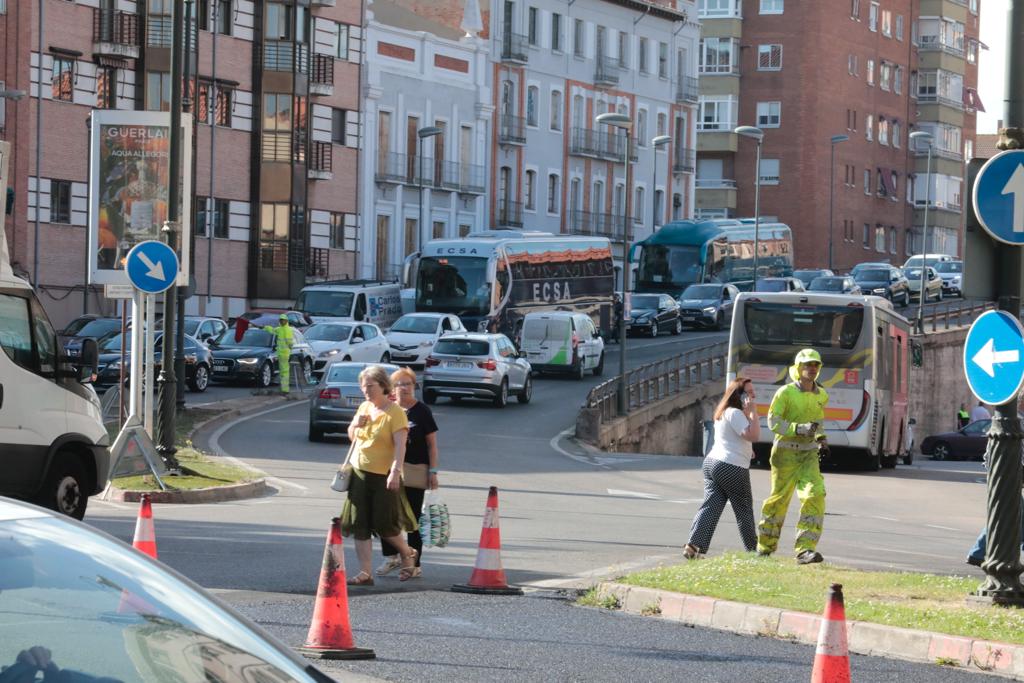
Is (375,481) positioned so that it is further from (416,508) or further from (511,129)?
(511,129)

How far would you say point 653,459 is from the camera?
114 feet

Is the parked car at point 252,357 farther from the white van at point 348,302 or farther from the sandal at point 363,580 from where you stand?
the sandal at point 363,580

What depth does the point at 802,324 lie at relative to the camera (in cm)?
3475

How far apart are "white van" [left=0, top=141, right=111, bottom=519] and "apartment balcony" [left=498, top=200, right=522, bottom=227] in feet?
200

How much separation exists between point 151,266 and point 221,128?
42662 mm

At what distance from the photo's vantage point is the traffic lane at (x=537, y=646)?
34.4 ft

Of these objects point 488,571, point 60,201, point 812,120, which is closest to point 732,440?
point 488,571

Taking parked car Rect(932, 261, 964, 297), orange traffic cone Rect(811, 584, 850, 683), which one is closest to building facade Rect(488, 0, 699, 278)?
parked car Rect(932, 261, 964, 297)

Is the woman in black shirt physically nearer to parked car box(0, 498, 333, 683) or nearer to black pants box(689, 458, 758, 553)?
black pants box(689, 458, 758, 553)

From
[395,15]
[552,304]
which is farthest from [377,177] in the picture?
[552,304]

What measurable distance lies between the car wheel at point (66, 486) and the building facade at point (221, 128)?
128ft

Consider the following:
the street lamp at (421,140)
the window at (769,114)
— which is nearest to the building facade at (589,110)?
the street lamp at (421,140)

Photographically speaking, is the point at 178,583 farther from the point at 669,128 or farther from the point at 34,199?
the point at 669,128

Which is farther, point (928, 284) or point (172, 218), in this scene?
point (928, 284)
